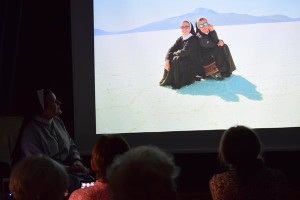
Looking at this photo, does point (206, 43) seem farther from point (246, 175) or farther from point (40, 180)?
point (40, 180)

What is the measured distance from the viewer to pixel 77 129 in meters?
4.13

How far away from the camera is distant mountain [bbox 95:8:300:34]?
12.4 feet

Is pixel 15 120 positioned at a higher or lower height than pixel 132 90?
lower

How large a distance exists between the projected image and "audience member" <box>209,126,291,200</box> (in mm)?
1928

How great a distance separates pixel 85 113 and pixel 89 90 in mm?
213

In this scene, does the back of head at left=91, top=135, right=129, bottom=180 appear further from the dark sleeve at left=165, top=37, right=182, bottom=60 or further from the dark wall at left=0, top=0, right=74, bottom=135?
the dark wall at left=0, top=0, right=74, bottom=135

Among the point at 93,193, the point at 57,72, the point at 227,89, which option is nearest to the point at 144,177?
the point at 93,193

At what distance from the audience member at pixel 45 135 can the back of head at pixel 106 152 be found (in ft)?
3.51

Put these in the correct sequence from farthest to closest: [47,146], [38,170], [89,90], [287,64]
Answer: [89,90]
[287,64]
[47,146]
[38,170]

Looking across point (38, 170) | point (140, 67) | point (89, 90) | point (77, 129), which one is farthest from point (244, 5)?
point (38, 170)

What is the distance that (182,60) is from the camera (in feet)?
12.8

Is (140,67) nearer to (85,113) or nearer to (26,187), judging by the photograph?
(85,113)

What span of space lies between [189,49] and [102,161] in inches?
85.0

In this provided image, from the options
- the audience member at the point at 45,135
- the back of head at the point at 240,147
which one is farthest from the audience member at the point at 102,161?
the audience member at the point at 45,135
